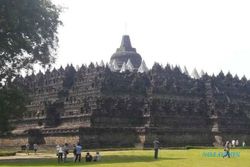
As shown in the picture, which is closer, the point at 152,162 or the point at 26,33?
the point at 152,162

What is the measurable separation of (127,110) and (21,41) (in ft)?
107

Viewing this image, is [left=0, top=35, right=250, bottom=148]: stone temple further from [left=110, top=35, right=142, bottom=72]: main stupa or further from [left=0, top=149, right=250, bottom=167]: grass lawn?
[left=110, top=35, right=142, bottom=72]: main stupa

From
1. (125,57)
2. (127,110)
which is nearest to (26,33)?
(127,110)

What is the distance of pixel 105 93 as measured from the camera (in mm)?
74812

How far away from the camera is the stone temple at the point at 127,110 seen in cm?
6562

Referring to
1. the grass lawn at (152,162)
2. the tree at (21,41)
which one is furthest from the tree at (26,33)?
the grass lawn at (152,162)

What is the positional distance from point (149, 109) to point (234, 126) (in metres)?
14.9

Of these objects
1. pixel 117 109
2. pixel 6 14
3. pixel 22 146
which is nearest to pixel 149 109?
pixel 117 109

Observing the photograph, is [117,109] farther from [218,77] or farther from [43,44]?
[218,77]

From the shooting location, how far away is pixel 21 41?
40.2m

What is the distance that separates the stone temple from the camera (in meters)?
65.6

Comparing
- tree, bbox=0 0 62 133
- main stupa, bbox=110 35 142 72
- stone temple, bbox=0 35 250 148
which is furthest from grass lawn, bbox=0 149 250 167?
main stupa, bbox=110 35 142 72

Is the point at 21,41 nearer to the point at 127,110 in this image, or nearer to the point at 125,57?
the point at 127,110

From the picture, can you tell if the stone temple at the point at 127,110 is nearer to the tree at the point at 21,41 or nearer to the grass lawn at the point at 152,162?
the tree at the point at 21,41
